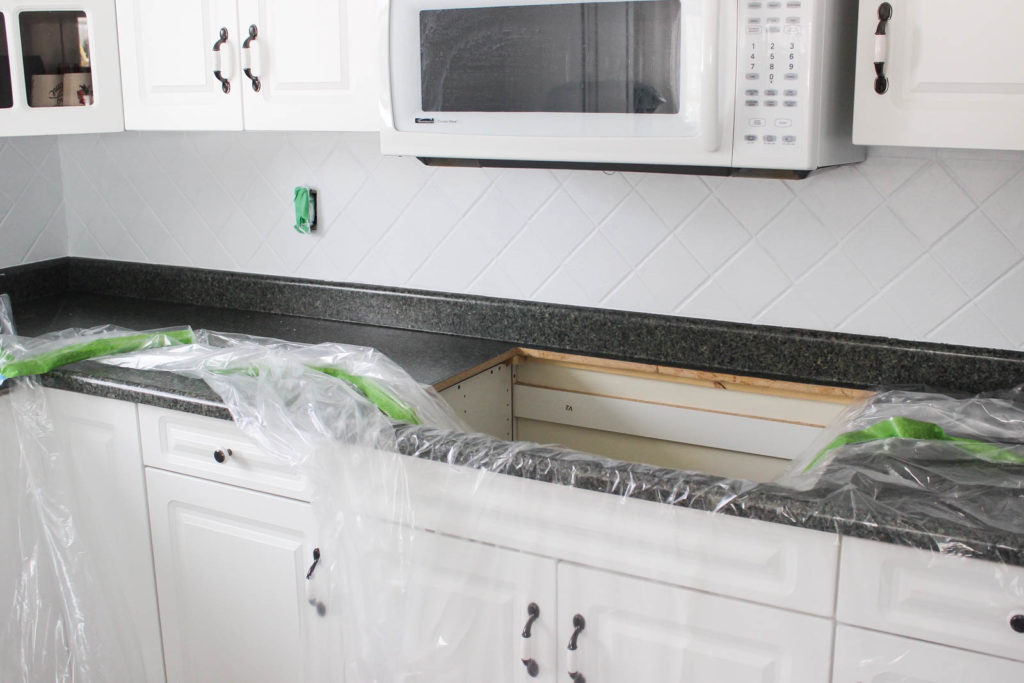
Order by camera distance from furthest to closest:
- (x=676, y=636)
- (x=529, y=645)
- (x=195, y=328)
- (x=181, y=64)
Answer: (x=195, y=328) < (x=181, y=64) < (x=529, y=645) < (x=676, y=636)

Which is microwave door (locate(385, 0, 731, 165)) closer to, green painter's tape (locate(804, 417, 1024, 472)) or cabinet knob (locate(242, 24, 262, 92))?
cabinet knob (locate(242, 24, 262, 92))

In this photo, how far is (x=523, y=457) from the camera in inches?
58.9

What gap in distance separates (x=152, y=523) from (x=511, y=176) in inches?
39.0

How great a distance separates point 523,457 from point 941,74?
0.82 metres

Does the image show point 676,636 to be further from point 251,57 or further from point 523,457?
point 251,57

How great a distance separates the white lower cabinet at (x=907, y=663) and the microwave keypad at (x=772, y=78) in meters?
0.69

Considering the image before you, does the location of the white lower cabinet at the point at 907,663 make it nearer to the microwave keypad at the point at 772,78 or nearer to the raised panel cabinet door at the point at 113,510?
the microwave keypad at the point at 772,78

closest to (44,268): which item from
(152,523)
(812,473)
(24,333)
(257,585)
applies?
(24,333)

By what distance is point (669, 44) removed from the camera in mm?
1550

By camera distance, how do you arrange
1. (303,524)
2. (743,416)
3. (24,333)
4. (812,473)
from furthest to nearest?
1. (24,333)
2. (743,416)
3. (303,524)
4. (812,473)

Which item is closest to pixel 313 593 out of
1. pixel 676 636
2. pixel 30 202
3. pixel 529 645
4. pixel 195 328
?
pixel 529 645

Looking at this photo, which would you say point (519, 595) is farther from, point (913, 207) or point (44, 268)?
point (44, 268)

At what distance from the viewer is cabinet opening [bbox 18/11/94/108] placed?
2117 mm

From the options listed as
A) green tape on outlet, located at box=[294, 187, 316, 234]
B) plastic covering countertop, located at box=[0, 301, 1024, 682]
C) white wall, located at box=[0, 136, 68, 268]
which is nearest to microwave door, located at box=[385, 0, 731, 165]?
plastic covering countertop, located at box=[0, 301, 1024, 682]
